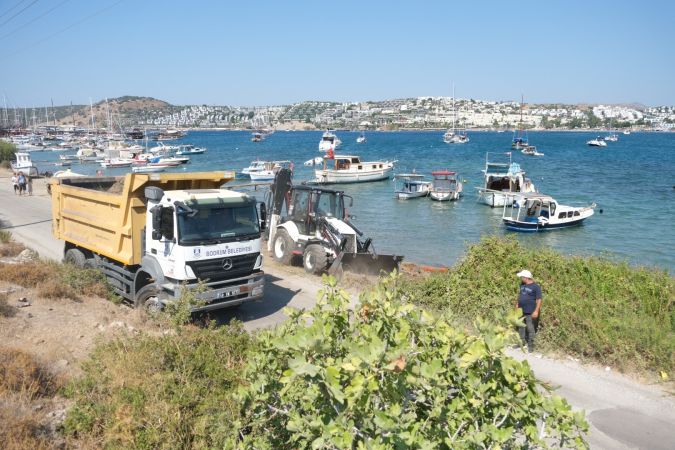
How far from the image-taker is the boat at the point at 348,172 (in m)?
48.2

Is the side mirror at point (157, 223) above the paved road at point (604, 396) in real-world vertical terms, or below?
above

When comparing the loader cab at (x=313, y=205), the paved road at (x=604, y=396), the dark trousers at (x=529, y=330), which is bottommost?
the paved road at (x=604, y=396)

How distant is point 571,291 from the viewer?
10922 mm

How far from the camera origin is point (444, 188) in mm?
40031

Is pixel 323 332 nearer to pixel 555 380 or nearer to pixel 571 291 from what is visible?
pixel 555 380

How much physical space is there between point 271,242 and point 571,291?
8722 mm

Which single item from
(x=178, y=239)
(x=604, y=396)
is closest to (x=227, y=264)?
(x=178, y=239)

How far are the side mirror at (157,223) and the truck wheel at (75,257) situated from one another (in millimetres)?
3917

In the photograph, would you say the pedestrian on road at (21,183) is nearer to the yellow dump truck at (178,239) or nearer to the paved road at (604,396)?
the yellow dump truck at (178,239)

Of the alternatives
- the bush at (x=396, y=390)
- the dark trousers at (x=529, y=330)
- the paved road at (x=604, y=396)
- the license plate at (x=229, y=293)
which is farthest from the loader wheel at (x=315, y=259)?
the bush at (x=396, y=390)

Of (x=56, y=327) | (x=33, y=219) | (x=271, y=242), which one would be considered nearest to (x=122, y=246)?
(x=56, y=327)

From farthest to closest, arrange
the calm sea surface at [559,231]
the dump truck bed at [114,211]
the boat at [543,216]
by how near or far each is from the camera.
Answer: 1. the boat at [543,216]
2. the calm sea surface at [559,231]
3. the dump truck bed at [114,211]

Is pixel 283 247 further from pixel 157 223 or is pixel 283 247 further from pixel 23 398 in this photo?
pixel 23 398

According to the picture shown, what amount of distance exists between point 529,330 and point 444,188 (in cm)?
3128
